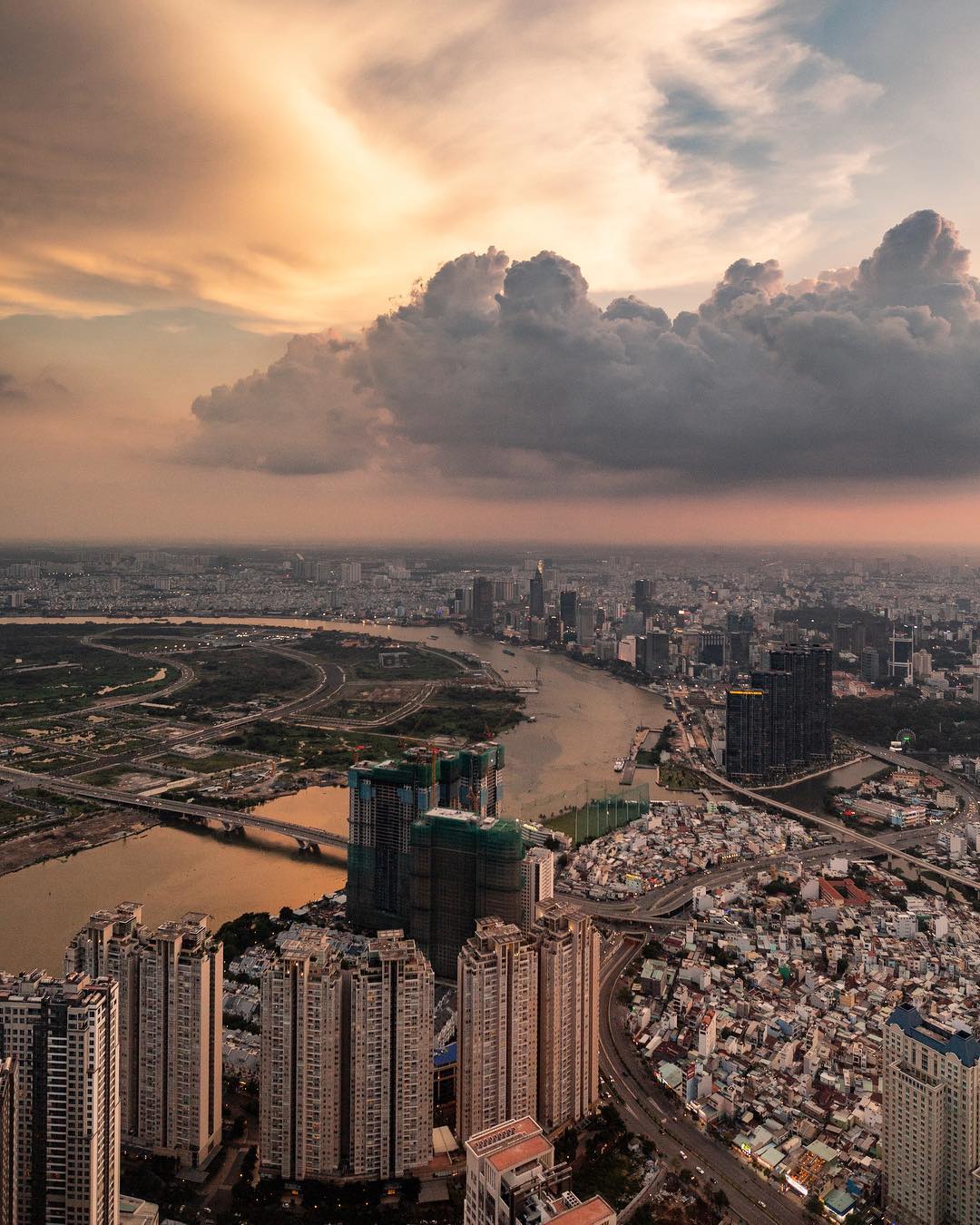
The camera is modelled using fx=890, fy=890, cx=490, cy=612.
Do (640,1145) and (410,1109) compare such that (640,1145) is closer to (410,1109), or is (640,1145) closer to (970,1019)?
(410,1109)

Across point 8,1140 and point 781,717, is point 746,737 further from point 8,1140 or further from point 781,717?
point 8,1140

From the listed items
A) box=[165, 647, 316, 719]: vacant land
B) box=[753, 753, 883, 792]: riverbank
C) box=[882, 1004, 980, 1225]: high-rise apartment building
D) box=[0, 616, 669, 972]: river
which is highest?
box=[882, 1004, 980, 1225]: high-rise apartment building

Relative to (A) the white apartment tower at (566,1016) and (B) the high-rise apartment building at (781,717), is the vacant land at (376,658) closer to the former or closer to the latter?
(B) the high-rise apartment building at (781,717)

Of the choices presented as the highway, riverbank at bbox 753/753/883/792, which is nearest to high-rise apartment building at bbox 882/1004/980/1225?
the highway

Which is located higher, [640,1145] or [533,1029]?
[533,1029]

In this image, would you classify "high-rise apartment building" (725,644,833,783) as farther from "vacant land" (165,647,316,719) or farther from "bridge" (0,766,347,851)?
"vacant land" (165,647,316,719)

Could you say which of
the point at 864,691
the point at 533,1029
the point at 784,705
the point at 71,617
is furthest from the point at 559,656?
the point at 533,1029
